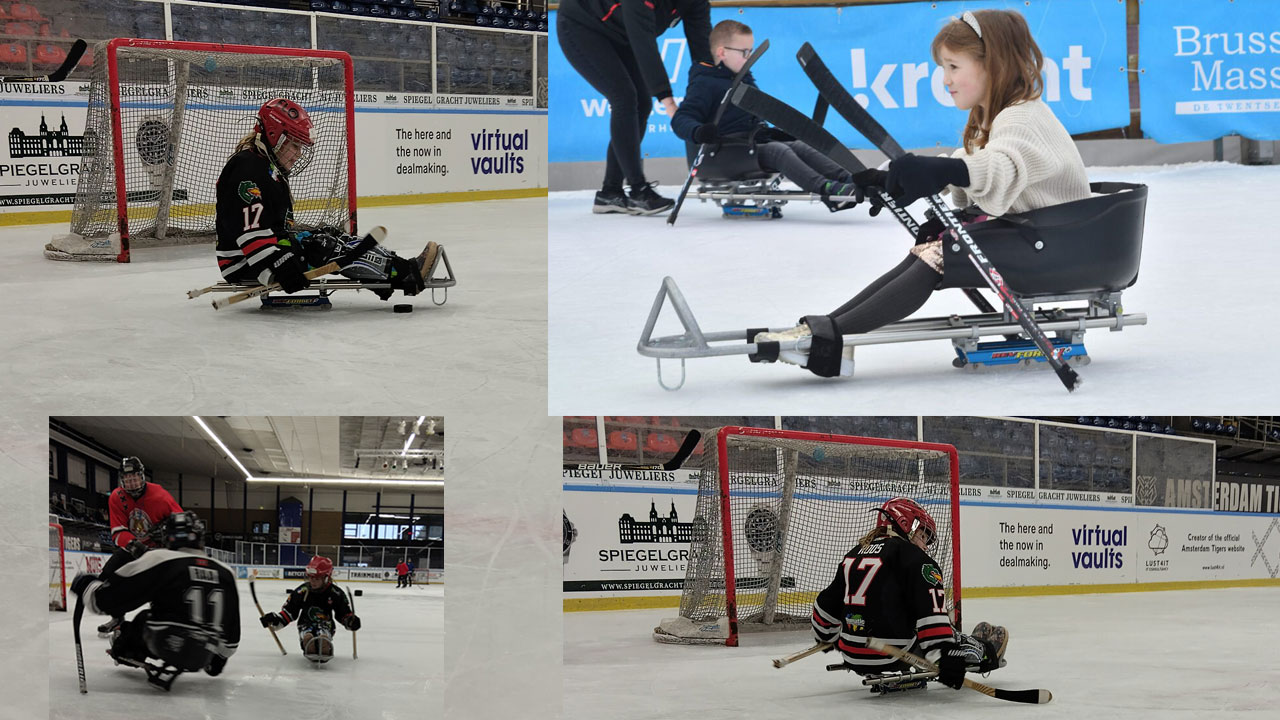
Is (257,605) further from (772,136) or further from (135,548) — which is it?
(772,136)

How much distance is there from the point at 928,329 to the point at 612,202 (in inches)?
46.1

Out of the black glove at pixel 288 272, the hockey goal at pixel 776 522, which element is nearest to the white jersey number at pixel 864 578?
the hockey goal at pixel 776 522

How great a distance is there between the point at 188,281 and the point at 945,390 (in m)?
2.80

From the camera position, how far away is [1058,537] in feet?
25.3

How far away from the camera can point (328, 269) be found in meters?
3.68

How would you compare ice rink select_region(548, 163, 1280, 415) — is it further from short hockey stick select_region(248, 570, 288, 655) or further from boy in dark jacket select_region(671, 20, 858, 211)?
short hockey stick select_region(248, 570, 288, 655)

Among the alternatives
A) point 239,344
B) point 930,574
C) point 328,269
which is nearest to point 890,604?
point 930,574

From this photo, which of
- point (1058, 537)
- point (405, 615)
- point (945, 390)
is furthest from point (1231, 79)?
point (1058, 537)

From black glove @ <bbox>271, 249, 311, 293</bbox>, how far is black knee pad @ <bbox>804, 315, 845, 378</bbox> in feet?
5.42

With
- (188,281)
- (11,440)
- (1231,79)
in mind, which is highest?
(1231,79)

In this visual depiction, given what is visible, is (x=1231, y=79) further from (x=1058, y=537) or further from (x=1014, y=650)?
(x=1058, y=537)

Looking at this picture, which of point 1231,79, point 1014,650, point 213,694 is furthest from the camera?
point 1014,650

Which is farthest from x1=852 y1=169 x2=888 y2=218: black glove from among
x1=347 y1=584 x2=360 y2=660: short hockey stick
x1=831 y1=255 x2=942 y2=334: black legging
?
x1=347 y1=584 x2=360 y2=660: short hockey stick

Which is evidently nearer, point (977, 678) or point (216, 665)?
point (216, 665)
